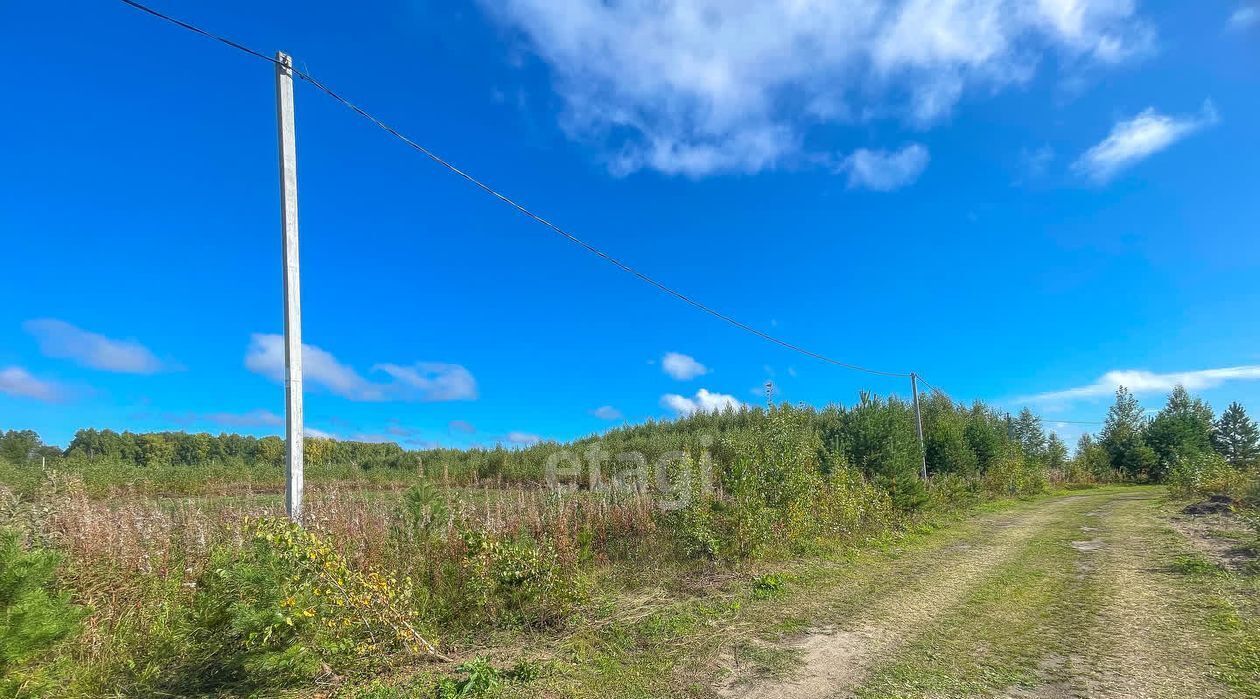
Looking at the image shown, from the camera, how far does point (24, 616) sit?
3.11m

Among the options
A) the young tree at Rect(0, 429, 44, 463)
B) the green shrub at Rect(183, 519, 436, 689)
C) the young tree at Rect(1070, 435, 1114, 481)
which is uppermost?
the young tree at Rect(0, 429, 44, 463)

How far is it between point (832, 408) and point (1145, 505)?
13.6 meters

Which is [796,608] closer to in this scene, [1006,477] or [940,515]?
[940,515]

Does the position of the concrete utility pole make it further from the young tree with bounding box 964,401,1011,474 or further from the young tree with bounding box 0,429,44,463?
the young tree with bounding box 964,401,1011,474

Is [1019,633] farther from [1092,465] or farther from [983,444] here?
[1092,465]

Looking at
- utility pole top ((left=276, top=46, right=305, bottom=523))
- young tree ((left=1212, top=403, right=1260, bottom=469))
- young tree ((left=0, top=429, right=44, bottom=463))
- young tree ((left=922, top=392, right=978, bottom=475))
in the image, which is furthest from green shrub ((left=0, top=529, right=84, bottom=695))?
young tree ((left=1212, top=403, right=1260, bottom=469))

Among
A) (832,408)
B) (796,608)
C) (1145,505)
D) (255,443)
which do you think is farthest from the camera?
(832,408)

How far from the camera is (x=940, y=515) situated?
1652cm

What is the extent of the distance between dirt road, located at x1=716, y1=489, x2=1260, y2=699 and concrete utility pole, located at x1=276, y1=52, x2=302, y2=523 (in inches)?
152

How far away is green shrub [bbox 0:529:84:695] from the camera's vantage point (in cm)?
304

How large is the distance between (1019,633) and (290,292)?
294 inches

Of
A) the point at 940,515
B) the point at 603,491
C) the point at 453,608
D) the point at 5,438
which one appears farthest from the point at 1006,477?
the point at 5,438

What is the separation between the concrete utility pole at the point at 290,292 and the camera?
15.2 feet

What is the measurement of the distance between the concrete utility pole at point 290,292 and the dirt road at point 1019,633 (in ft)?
12.6
